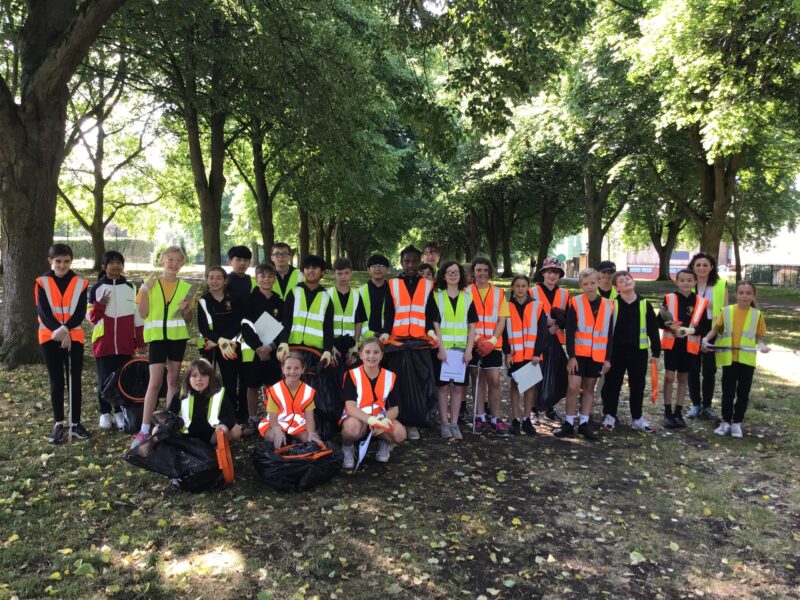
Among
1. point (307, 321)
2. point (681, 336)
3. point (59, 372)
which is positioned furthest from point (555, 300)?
point (59, 372)

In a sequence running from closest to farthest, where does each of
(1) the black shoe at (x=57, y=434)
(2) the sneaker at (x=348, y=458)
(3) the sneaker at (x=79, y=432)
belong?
(2) the sneaker at (x=348, y=458), (1) the black shoe at (x=57, y=434), (3) the sneaker at (x=79, y=432)

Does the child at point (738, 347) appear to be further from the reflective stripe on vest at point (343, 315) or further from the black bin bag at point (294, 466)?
the black bin bag at point (294, 466)

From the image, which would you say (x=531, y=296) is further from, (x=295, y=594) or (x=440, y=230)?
(x=440, y=230)

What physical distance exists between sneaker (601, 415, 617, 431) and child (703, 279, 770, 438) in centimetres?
111

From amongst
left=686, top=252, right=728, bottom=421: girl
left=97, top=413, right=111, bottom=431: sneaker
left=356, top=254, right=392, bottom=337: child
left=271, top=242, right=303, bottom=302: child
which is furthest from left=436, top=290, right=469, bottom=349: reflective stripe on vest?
left=97, top=413, right=111, bottom=431: sneaker

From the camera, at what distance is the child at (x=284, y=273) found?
20.0 feet

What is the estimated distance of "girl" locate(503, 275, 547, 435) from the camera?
6223 millimetres

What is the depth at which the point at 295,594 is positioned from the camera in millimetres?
3250

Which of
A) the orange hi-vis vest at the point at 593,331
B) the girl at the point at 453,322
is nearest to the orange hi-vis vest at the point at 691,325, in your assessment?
the orange hi-vis vest at the point at 593,331

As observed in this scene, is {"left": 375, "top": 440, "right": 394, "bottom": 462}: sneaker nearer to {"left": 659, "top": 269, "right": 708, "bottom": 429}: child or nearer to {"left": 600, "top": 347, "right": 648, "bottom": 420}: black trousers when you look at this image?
{"left": 600, "top": 347, "right": 648, "bottom": 420}: black trousers

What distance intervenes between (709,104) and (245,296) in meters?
10.4

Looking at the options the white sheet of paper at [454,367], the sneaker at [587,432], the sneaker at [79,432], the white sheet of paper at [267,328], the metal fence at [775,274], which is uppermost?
the metal fence at [775,274]

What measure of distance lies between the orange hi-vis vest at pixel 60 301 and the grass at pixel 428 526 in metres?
1.09

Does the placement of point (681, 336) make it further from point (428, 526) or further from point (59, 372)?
point (59, 372)
